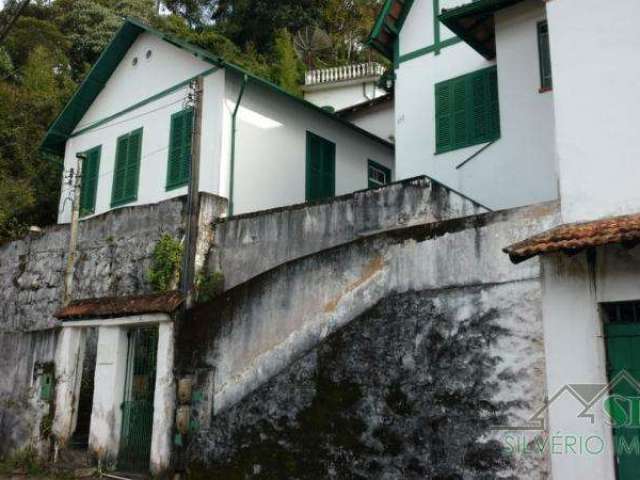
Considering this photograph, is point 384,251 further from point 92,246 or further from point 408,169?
point 92,246

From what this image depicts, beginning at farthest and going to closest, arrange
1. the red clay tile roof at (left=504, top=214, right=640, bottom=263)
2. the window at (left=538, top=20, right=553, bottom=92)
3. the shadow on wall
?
the window at (left=538, top=20, right=553, bottom=92), the shadow on wall, the red clay tile roof at (left=504, top=214, right=640, bottom=263)

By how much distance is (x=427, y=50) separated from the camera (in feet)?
45.0

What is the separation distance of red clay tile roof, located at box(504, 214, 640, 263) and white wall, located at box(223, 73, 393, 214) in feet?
27.5

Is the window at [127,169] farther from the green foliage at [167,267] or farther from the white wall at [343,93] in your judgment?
the white wall at [343,93]

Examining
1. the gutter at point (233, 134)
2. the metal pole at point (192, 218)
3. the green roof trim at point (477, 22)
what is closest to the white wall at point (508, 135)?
the green roof trim at point (477, 22)

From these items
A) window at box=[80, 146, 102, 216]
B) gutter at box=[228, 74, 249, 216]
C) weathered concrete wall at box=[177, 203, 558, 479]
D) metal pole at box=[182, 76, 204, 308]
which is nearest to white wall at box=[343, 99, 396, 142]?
gutter at box=[228, 74, 249, 216]

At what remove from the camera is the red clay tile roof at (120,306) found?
10227 millimetres

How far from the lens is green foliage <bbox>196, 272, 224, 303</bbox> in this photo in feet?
35.8

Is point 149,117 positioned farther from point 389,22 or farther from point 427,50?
point 427,50

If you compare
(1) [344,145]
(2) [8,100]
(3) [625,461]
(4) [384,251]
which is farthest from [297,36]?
(3) [625,461]

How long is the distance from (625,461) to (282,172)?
1040cm

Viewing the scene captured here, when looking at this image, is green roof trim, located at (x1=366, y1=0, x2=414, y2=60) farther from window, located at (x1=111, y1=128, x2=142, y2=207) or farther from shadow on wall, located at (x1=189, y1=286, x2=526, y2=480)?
shadow on wall, located at (x1=189, y1=286, x2=526, y2=480)

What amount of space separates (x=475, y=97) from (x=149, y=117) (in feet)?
25.7

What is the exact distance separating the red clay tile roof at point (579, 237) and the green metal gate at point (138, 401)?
22.2ft
